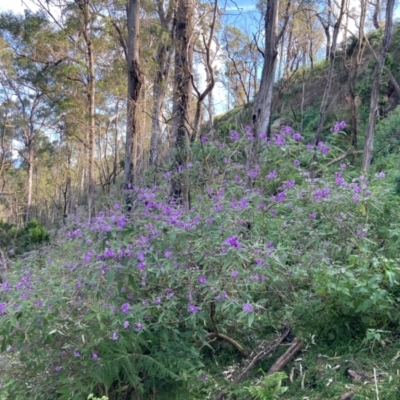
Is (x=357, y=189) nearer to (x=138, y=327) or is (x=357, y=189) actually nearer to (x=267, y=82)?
(x=138, y=327)

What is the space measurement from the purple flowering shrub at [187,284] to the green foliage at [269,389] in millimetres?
378

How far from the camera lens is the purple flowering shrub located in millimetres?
2371

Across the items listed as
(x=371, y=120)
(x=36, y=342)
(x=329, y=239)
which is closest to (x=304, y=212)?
(x=329, y=239)

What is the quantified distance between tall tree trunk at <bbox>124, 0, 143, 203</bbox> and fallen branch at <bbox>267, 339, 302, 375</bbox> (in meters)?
5.34

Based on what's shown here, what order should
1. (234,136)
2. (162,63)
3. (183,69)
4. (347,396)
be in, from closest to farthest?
1. (347,396)
2. (234,136)
3. (183,69)
4. (162,63)

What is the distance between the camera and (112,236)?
2.50m

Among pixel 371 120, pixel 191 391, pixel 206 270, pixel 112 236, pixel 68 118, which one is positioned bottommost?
pixel 191 391

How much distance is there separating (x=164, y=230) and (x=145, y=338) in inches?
27.2

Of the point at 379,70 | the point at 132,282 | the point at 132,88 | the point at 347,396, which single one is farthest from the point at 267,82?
the point at 347,396

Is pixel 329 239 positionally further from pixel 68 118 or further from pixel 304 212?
pixel 68 118

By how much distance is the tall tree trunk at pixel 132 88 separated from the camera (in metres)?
7.81

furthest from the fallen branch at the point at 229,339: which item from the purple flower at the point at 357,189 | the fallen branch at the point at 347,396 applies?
the purple flower at the point at 357,189

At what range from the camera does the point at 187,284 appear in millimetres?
2600

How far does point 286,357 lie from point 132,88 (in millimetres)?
6155
